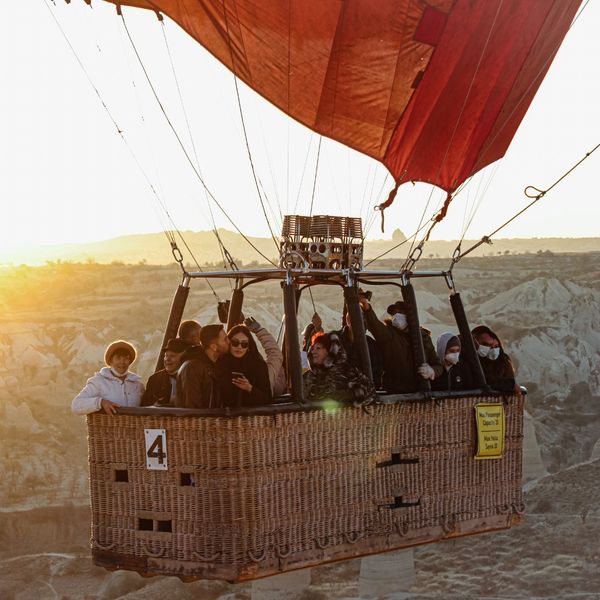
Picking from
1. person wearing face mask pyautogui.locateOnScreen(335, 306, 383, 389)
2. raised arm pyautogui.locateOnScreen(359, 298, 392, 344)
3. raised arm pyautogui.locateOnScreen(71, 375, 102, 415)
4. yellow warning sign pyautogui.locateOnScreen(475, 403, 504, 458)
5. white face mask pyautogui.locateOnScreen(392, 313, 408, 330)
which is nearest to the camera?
raised arm pyautogui.locateOnScreen(71, 375, 102, 415)

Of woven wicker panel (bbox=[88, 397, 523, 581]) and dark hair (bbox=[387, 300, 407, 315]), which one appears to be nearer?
woven wicker panel (bbox=[88, 397, 523, 581])

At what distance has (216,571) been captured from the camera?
7484mm

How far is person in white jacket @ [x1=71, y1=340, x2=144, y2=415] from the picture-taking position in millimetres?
7664

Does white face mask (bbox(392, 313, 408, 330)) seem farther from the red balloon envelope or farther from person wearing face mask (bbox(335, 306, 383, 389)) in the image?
the red balloon envelope

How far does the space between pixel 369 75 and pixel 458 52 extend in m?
0.86

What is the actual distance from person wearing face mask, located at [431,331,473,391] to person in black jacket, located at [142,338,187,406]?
1.99 meters

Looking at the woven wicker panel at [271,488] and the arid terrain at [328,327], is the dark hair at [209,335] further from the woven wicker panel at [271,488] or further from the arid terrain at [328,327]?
the arid terrain at [328,327]

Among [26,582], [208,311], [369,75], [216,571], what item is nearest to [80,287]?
[208,311]

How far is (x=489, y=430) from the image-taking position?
8.88 metres

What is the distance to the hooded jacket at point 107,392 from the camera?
25.2 ft

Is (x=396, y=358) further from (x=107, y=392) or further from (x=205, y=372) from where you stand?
(x=107, y=392)

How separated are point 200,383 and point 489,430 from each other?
2479 millimetres

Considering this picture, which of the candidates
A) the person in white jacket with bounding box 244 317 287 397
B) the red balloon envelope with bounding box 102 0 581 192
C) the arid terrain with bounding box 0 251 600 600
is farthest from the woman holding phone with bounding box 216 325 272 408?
the arid terrain with bounding box 0 251 600 600

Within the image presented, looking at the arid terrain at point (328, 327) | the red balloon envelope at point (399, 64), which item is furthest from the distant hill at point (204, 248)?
the red balloon envelope at point (399, 64)
